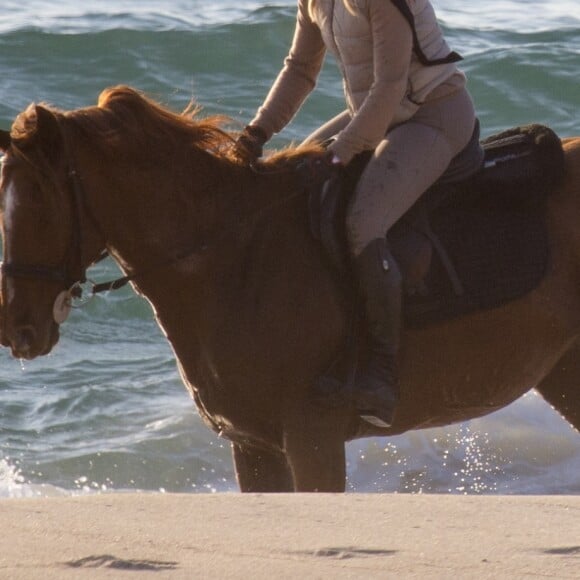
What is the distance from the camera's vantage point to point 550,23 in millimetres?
19312

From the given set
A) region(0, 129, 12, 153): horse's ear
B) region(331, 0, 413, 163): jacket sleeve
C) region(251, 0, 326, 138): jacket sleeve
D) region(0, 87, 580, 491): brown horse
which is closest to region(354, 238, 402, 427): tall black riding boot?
region(0, 87, 580, 491): brown horse

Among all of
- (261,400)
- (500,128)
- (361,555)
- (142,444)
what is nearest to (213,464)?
(142,444)

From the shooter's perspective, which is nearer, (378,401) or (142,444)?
(378,401)

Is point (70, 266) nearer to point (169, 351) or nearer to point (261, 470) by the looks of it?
point (261, 470)

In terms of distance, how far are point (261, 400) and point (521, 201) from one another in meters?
1.23

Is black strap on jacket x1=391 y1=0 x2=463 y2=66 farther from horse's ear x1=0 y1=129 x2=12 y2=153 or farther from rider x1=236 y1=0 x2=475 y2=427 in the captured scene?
horse's ear x1=0 y1=129 x2=12 y2=153

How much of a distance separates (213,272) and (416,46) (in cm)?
102

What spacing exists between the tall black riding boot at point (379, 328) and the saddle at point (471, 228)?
0.11 metres

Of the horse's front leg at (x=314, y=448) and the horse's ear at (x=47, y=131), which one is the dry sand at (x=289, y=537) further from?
the horse's ear at (x=47, y=131)

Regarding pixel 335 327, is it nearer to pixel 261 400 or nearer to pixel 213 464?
pixel 261 400

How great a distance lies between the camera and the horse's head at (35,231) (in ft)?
15.1

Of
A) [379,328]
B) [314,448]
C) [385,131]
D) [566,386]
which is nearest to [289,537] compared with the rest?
[314,448]

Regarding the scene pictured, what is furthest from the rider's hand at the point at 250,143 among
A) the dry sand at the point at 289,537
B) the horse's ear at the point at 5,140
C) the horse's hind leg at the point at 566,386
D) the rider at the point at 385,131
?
the dry sand at the point at 289,537

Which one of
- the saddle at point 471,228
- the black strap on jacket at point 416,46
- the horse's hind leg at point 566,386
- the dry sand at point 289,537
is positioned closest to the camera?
the dry sand at point 289,537
